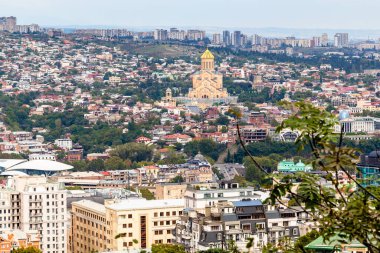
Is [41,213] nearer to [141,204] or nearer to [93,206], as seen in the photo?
[93,206]

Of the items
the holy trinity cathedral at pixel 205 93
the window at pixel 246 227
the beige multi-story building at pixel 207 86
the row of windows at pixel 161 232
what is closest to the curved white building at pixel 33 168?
the row of windows at pixel 161 232

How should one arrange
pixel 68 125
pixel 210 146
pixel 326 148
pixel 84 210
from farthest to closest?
pixel 68 125, pixel 210 146, pixel 84 210, pixel 326 148

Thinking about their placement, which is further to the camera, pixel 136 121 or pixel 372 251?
pixel 136 121

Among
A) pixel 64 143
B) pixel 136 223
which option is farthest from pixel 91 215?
pixel 64 143

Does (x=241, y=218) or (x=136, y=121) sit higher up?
(x=241, y=218)

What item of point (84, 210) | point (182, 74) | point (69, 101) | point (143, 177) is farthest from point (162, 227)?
point (182, 74)

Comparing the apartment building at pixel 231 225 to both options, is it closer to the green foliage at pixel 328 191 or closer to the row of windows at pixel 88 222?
the row of windows at pixel 88 222

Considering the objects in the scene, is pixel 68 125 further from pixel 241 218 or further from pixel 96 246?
pixel 241 218
